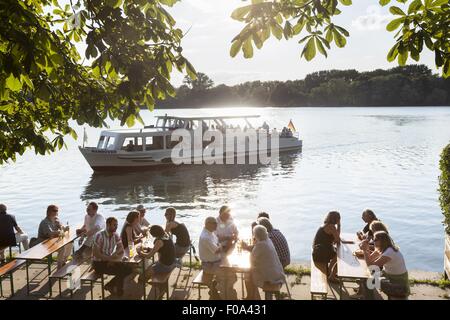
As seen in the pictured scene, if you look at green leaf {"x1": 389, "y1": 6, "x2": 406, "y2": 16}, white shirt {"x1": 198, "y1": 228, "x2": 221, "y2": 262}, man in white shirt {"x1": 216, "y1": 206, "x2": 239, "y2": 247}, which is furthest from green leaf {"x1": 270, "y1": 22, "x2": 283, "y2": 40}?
man in white shirt {"x1": 216, "y1": 206, "x2": 239, "y2": 247}

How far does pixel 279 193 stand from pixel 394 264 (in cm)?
1915

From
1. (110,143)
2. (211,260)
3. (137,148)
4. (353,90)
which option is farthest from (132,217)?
(353,90)

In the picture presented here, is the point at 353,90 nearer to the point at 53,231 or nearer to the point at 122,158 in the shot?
the point at 122,158

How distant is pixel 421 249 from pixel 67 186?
23803mm

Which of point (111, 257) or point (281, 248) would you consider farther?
point (281, 248)

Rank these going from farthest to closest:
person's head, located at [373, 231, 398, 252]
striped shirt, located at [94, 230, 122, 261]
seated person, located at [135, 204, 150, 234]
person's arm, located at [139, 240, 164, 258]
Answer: seated person, located at [135, 204, 150, 234] → striped shirt, located at [94, 230, 122, 261] → person's arm, located at [139, 240, 164, 258] → person's head, located at [373, 231, 398, 252]

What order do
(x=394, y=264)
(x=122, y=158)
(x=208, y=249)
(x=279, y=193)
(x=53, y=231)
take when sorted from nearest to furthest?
1. (x=394, y=264)
2. (x=208, y=249)
3. (x=53, y=231)
4. (x=279, y=193)
5. (x=122, y=158)

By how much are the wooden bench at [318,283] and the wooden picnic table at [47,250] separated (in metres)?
4.65

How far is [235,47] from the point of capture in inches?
136

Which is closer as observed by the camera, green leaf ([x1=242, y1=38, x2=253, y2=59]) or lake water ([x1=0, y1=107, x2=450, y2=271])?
green leaf ([x1=242, y1=38, x2=253, y2=59])

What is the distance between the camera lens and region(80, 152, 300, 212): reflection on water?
24203 millimetres

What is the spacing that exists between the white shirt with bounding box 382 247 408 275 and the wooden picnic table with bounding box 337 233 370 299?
13.2 inches

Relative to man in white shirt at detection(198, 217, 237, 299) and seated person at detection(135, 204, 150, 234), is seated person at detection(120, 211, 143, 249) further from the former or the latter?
man in white shirt at detection(198, 217, 237, 299)

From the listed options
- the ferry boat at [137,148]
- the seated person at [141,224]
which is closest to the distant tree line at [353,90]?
the ferry boat at [137,148]
